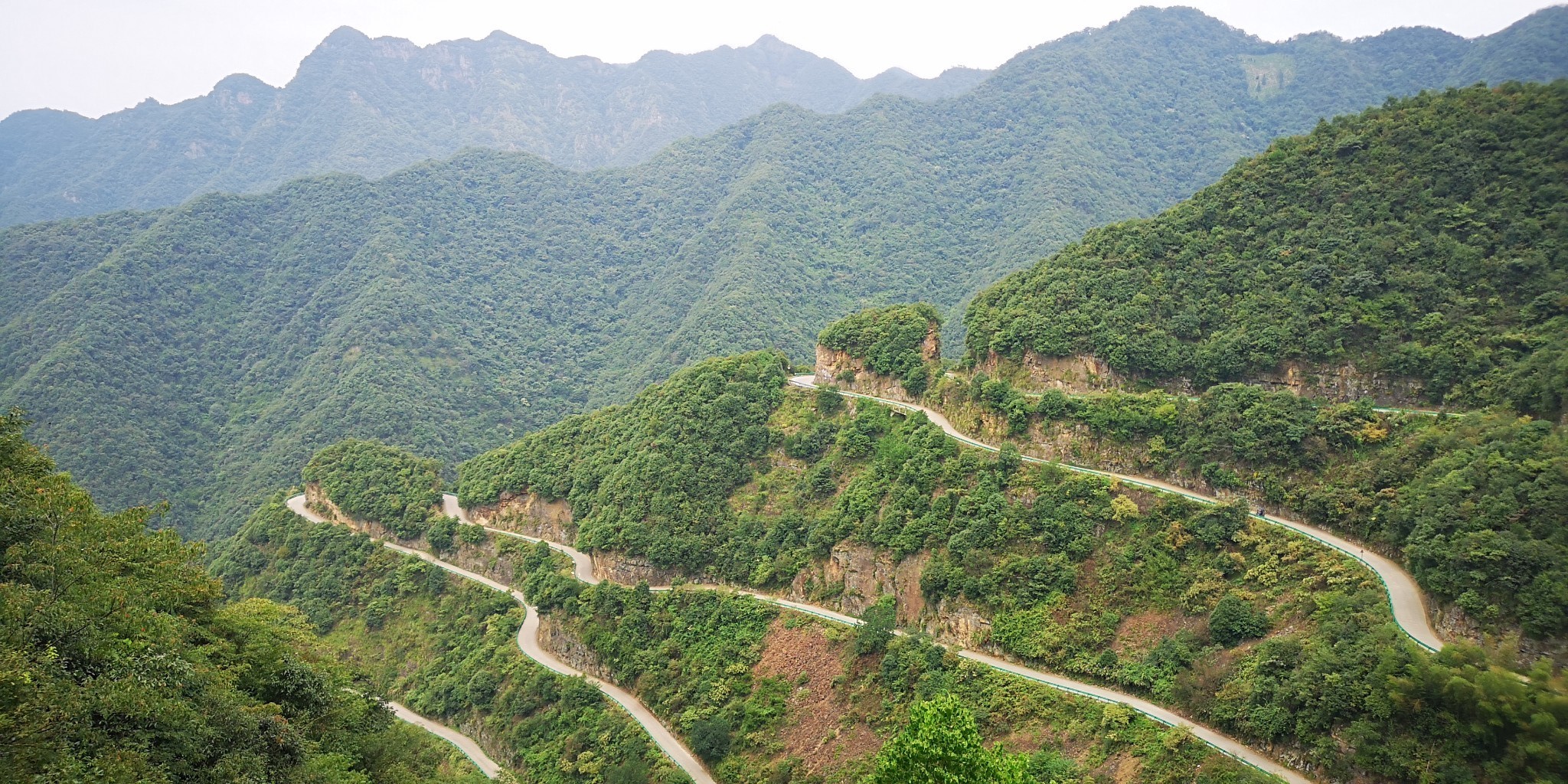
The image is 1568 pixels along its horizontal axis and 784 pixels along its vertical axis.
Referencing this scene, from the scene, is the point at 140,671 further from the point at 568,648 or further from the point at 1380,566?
the point at 1380,566

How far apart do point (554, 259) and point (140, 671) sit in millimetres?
154500

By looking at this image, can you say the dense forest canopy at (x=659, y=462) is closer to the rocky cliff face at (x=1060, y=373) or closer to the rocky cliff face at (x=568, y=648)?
the rocky cliff face at (x=568, y=648)

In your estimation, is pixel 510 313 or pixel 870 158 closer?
pixel 510 313

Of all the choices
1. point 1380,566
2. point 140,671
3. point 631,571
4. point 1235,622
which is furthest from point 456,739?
point 1380,566

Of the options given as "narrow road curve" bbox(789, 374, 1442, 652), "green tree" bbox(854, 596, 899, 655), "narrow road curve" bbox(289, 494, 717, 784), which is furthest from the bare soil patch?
"narrow road curve" bbox(789, 374, 1442, 652)

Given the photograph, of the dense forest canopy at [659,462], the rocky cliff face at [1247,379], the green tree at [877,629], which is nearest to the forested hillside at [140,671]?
the green tree at [877,629]

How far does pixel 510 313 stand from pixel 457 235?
80.7 feet

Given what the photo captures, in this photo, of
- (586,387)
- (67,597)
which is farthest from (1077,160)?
(67,597)

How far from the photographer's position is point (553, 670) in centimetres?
5759

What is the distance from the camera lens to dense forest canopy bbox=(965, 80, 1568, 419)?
4259 cm

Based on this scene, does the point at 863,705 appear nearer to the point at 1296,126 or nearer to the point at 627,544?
the point at 627,544

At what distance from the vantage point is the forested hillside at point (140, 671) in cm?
1970

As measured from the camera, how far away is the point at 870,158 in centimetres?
18138

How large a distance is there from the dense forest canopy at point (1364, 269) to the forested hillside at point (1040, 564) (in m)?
11.2
